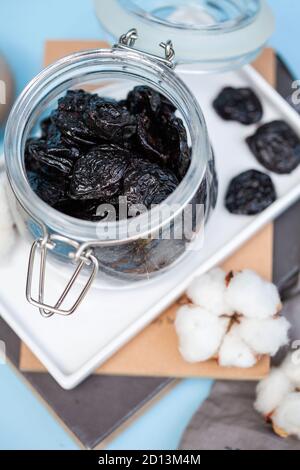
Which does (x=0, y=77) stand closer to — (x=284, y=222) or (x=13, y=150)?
(x=13, y=150)

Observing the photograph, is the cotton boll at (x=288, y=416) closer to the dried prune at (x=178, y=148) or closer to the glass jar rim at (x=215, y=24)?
the dried prune at (x=178, y=148)

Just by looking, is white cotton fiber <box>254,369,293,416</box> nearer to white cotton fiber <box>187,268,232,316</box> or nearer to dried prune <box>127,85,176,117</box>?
white cotton fiber <box>187,268,232,316</box>

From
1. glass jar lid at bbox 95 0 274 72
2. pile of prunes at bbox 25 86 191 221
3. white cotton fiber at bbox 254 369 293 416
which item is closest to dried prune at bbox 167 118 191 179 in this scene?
pile of prunes at bbox 25 86 191 221

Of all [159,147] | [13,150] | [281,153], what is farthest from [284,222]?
[13,150]

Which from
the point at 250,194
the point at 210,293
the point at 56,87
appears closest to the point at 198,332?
the point at 210,293

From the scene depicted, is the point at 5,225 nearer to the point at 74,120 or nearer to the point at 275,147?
the point at 74,120
